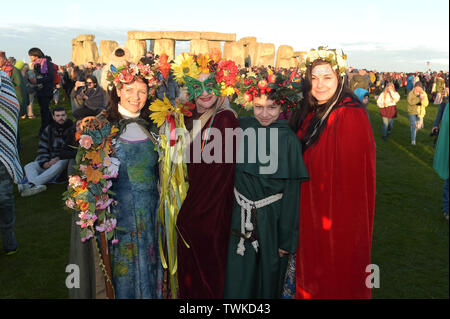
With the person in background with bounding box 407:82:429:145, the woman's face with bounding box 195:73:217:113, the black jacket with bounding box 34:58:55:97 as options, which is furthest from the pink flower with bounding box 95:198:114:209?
the person in background with bounding box 407:82:429:145

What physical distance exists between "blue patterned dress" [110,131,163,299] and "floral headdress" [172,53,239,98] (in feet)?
2.04

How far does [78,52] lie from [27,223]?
29.1m

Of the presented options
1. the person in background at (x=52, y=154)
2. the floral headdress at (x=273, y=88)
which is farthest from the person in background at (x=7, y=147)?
the person in background at (x=52, y=154)

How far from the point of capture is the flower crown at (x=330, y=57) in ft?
9.91

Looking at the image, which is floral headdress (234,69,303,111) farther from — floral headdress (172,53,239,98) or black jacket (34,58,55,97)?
black jacket (34,58,55,97)

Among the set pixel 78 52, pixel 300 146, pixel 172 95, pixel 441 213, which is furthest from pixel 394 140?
pixel 78 52

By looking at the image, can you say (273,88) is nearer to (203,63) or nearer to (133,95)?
(203,63)

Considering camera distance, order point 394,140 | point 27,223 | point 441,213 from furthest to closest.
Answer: point 394,140 → point 441,213 → point 27,223

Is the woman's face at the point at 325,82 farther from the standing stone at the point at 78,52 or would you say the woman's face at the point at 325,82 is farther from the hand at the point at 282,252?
the standing stone at the point at 78,52

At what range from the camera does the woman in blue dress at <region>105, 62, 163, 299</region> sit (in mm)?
3100

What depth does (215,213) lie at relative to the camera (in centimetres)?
292

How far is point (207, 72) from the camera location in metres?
3.10

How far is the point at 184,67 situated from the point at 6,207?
274 centimetres

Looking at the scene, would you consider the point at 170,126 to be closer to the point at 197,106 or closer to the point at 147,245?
the point at 197,106
